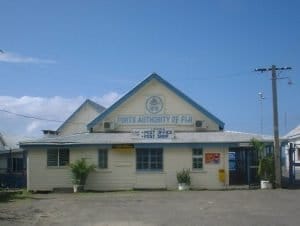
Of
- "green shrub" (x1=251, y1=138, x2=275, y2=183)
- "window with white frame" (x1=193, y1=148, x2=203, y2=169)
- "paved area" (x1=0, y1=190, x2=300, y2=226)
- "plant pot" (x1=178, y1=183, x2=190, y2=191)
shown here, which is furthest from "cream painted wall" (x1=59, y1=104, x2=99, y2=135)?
"paved area" (x1=0, y1=190, x2=300, y2=226)

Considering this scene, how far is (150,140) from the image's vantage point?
3341cm

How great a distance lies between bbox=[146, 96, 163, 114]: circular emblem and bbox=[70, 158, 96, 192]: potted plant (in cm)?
540

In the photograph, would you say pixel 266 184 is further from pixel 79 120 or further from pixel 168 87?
pixel 79 120

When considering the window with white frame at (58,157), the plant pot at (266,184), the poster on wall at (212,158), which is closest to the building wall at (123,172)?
the poster on wall at (212,158)

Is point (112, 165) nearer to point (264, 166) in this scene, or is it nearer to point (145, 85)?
point (145, 85)

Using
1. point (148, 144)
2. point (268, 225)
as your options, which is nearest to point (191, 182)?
point (148, 144)

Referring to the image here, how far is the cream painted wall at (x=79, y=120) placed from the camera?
53.3 metres

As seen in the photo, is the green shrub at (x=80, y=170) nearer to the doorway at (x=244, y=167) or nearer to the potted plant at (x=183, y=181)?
the potted plant at (x=183, y=181)

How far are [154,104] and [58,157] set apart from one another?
662cm

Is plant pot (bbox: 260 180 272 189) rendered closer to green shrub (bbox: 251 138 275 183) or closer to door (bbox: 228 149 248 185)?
green shrub (bbox: 251 138 275 183)

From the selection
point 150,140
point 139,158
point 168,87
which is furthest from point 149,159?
point 168,87

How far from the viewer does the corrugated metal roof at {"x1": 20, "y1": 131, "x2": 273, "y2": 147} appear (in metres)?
A: 33.0

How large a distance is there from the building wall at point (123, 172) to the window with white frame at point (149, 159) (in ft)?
0.79

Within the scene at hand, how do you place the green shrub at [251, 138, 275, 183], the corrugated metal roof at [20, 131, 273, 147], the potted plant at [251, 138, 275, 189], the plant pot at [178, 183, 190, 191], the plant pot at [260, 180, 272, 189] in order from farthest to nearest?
the corrugated metal roof at [20, 131, 273, 147]
the plant pot at [178, 183, 190, 191]
the green shrub at [251, 138, 275, 183]
the potted plant at [251, 138, 275, 189]
the plant pot at [260, 180, 272, 189]
